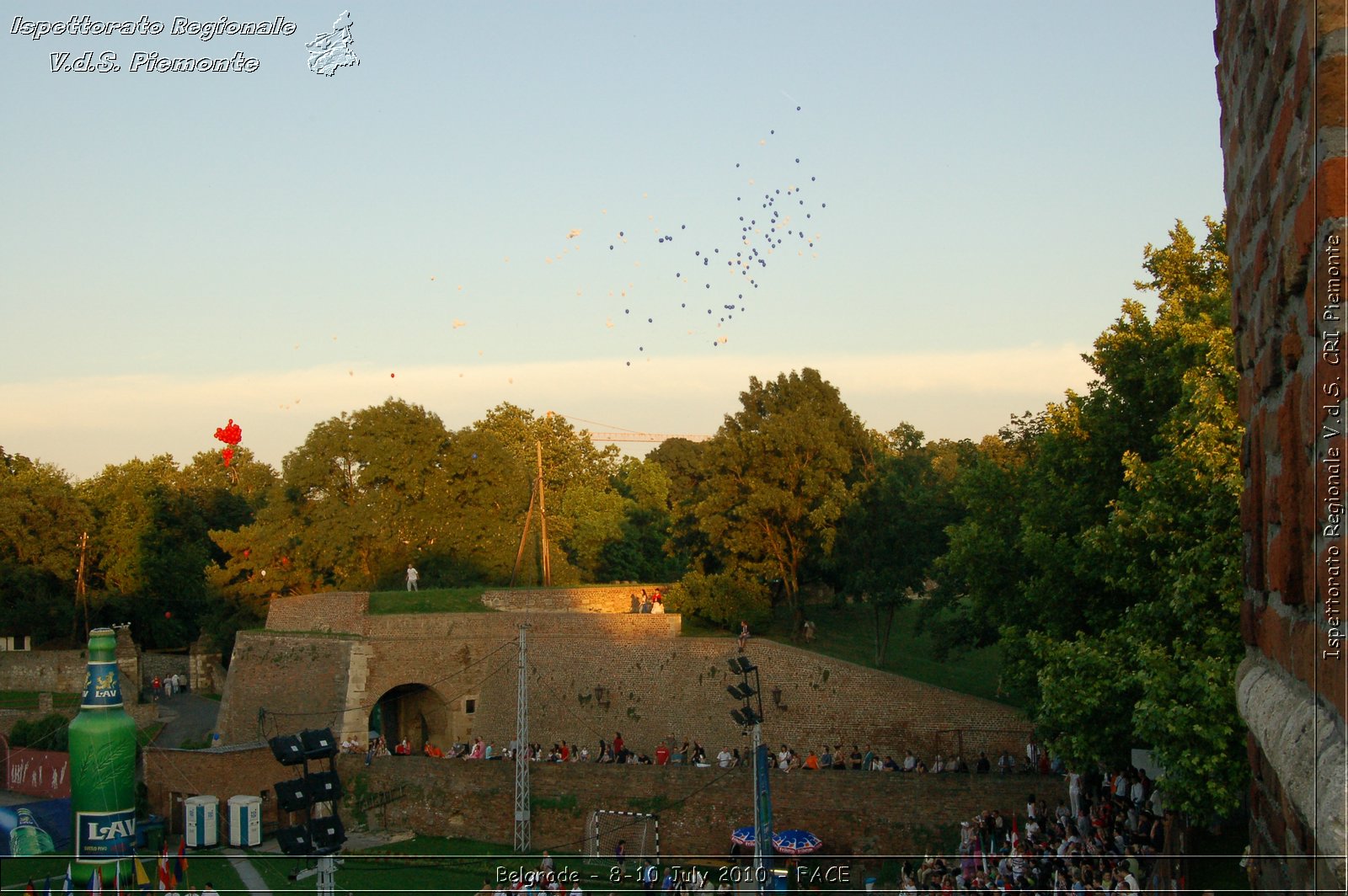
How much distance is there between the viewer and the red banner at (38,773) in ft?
99.0

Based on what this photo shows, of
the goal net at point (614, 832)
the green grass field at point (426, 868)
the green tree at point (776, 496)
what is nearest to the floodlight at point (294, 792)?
the green grass field at point (426, 868)

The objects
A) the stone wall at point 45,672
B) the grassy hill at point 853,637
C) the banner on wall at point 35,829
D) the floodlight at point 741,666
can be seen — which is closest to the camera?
the floodlight at point 741,666

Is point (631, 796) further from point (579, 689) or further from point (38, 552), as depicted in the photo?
point (38, 552)

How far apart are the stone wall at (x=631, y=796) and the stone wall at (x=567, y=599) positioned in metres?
5.37

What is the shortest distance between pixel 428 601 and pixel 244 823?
7713mm

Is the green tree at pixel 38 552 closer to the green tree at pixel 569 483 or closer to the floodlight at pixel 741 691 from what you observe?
the green tree at pixel 569 483

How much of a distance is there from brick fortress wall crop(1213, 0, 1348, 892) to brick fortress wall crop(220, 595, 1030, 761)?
2399cm

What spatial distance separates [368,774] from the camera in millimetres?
28969

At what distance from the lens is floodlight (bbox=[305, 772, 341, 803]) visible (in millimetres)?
20562

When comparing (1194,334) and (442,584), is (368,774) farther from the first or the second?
(1194,334)

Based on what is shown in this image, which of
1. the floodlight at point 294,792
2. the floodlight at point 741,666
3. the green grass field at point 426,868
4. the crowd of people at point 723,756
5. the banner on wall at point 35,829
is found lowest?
the green grass field at point 426,868

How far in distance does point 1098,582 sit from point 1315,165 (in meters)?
19.2

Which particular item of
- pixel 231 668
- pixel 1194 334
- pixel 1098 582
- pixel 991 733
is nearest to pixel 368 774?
pixel 231 668

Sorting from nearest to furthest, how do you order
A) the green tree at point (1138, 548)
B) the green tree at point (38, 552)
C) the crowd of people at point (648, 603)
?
the green tree at point (1138, 548)
the crowd of people at point (648, 603)
the green tree at point (38, 552)
